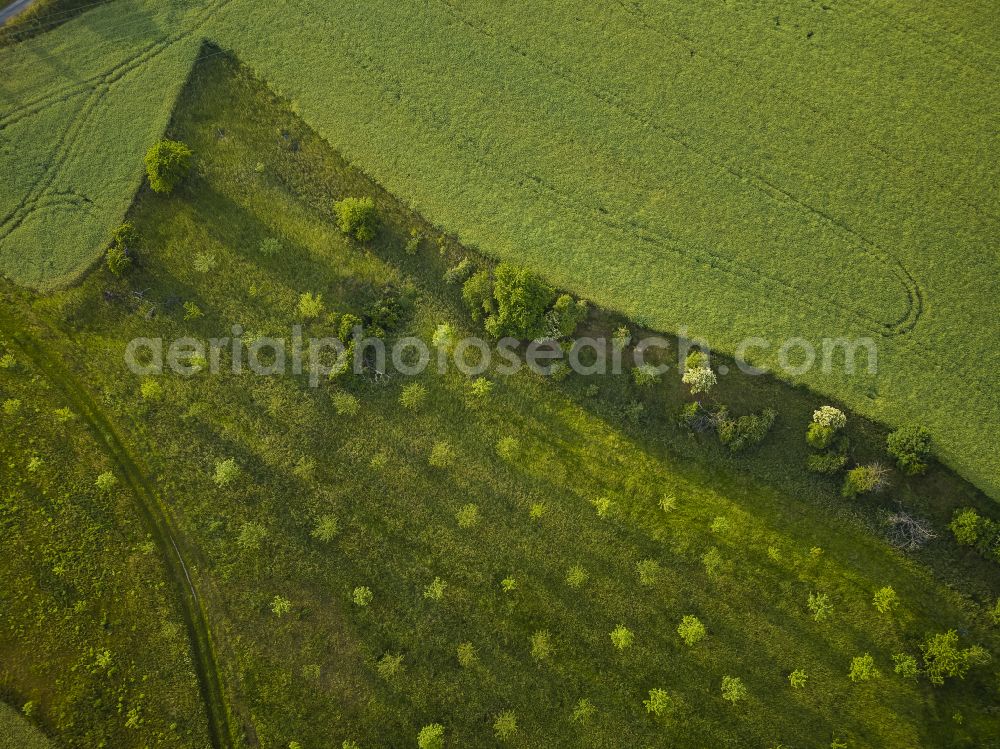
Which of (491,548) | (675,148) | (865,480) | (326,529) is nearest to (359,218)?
(326,529)

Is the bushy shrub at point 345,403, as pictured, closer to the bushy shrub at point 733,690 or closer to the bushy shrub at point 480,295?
the bushy shrub at point 480,295

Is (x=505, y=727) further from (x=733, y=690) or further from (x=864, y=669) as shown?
(x=864, y=669)

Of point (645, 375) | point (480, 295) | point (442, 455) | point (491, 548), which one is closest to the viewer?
point (491, 548)

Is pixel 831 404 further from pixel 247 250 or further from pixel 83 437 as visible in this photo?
pixel 83 437

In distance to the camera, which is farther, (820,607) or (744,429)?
(744,429)

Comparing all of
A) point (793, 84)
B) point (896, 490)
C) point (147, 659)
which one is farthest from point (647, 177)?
point (147, 659)

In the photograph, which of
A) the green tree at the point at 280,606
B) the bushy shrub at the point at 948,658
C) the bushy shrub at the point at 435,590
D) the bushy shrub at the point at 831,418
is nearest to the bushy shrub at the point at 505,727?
the bushy shrub at the point at 435,590
